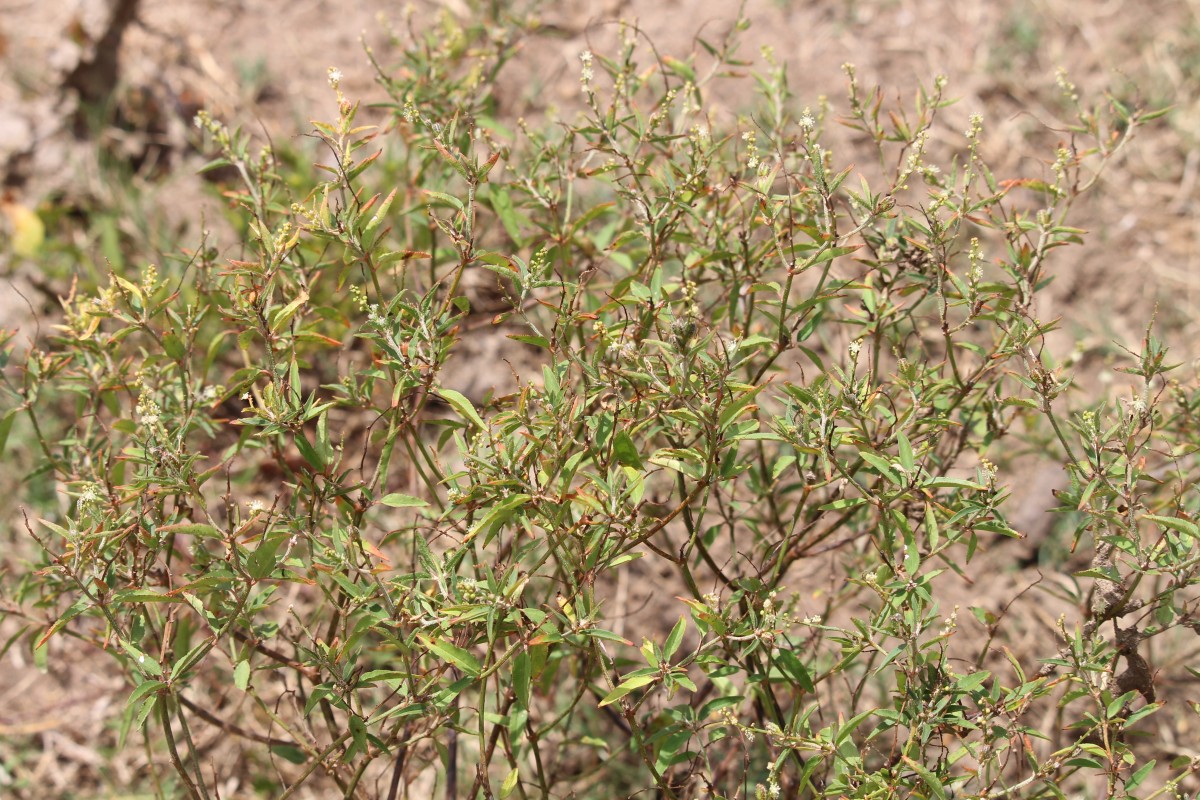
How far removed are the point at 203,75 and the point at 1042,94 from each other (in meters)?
3.76

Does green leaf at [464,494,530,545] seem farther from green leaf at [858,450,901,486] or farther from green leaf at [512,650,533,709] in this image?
green leaf at [858,450,901,486]

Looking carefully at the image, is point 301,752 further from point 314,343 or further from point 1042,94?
point 1042,94

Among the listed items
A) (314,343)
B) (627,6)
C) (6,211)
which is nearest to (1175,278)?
(627,6)

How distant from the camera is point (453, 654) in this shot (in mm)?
1837

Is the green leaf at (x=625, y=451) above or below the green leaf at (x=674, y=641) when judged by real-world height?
above

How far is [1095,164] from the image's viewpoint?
165 inches

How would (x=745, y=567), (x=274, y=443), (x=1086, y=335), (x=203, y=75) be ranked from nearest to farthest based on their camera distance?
1. (x=274, y=443)
2. (x=745, y=567)
3. (x=1086, y=335)
4. (x=203, y=75)

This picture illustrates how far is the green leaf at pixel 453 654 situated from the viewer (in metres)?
1.82

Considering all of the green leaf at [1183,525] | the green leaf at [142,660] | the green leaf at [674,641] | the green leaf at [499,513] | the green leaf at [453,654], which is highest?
the green leaf at [1183,525]

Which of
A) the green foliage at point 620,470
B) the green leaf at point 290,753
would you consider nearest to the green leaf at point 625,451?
the green foliage at point 620,470

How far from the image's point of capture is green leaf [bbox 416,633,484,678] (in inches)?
71.5

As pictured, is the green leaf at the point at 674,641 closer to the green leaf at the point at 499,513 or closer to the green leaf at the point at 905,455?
→ the green leaf at the point at 499,513

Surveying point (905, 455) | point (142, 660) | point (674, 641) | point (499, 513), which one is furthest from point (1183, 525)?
point (142, 660)

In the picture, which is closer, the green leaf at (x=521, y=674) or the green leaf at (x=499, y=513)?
the green leaf at (x=499, y=513)
